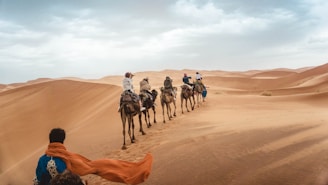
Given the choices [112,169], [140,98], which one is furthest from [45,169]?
[140,98]

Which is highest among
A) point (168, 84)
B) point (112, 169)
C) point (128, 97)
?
point (168, 84)

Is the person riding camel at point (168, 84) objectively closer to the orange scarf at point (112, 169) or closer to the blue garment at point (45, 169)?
the orange scarf at point (112, 169)

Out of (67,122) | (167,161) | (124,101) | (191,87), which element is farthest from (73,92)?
(167,161)

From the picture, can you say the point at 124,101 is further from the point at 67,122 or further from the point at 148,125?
the point at 67,122

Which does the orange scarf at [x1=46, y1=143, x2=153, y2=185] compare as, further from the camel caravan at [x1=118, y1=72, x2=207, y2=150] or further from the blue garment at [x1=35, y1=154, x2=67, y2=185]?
the camel caravan at [x1=118, y1=72, x2=207, y2=150]

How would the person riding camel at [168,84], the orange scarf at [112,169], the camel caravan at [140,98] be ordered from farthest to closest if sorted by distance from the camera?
the person riding camel at [168,84], the camel caravan at [140,98], the orange scarf at [112,169]

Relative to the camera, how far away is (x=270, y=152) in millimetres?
7039

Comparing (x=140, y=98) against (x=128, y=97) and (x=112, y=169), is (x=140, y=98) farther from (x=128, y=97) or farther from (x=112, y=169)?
(x=112, y=169)

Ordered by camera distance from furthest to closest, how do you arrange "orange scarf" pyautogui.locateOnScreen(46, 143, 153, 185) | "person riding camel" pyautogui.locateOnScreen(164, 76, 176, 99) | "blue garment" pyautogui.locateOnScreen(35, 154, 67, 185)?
"person riding camel" pyautogui.locateOnScreen(164, 76, 176, 99), "orange scarf" pyautogui.locateOnScreen(46, 143, 153, 185), "blue garment" pyautogui.locateOnScreen(35, 154, 67, 185)

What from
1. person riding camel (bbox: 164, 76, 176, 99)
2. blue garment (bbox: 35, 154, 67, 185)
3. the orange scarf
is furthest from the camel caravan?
blue garment (bbox: 35, 154, 67, 185)

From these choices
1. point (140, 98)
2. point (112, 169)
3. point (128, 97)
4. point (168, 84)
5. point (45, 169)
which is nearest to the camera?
point (45, 169)

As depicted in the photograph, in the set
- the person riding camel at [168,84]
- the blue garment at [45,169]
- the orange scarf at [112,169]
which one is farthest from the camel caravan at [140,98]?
the blue garment at [45,169]

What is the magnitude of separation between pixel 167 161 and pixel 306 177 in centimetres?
343

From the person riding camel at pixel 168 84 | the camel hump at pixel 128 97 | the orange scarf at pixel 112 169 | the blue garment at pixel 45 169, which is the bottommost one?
the orange scarf at pixel 112 169
